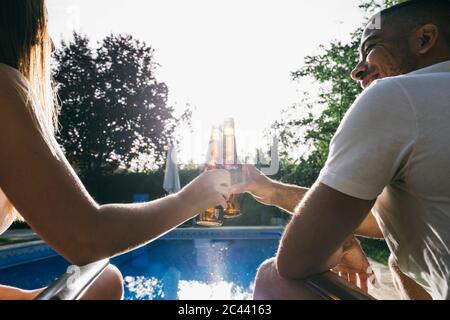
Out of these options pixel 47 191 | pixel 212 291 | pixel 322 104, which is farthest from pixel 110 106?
pixel 47 191

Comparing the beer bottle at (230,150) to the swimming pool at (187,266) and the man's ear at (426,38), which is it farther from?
the swimming pool at (187,266)

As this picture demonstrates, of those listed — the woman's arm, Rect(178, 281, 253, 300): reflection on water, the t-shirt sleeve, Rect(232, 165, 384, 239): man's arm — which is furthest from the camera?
Rect(178, 281, 253, 300): reflection on water

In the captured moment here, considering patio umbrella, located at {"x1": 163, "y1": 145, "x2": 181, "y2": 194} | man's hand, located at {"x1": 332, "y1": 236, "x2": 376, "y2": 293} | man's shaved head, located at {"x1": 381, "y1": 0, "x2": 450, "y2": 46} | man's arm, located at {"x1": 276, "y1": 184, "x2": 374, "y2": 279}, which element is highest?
man's shaved head, located at {"x1": 381, "y1": 0, "x2": 450, "y2": 46}

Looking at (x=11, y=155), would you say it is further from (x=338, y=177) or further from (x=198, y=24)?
(x=198, y=24)

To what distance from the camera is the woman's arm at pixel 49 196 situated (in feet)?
2.72

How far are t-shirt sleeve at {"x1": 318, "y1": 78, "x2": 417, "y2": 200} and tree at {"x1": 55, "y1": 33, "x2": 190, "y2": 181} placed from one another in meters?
21.0

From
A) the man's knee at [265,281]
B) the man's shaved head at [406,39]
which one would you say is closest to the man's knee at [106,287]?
the man's knee at [265,281]

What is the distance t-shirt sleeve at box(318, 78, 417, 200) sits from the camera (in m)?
1.05

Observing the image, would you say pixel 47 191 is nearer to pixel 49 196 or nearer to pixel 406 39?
pixel 49 196

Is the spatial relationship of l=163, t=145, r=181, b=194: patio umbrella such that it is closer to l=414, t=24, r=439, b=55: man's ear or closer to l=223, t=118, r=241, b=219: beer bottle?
l=223, t=118, r=241, b=219: beer bottle

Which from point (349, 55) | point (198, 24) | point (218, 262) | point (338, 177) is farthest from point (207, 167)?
point (198, 24)

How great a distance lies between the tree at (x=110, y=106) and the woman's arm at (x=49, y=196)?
68.1 feet

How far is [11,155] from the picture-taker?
83 cm

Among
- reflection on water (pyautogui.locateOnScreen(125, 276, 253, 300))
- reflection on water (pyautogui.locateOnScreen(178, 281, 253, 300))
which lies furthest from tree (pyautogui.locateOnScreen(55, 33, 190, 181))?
reflection on water (pyautogui.locateOnScreen(178, 281, 253, 300))
